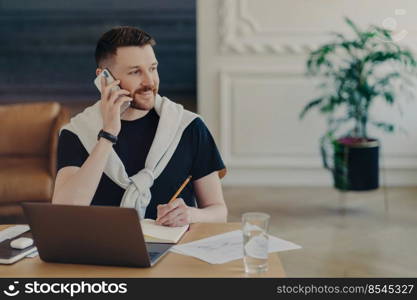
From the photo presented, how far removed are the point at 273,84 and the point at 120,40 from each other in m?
3.42

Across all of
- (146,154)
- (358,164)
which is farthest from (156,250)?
(358,164)

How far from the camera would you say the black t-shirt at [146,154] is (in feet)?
7.30

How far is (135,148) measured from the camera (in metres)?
2.27

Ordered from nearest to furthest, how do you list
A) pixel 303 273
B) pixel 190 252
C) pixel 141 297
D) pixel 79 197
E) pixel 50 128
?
pixel 141 297
pixel 190 252
pixel 79 197
pixel 303 273
pixel 50 128

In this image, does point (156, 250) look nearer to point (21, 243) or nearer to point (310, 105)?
point (21, 243)

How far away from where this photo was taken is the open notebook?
1.86 m

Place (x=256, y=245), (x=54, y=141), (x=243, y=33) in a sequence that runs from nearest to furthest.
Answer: (x=256, y=245), (x=54, y=141), (x=243, y=33)

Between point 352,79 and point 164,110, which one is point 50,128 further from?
point 164,110

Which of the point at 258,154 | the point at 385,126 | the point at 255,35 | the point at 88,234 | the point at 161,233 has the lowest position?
the point at 258,154

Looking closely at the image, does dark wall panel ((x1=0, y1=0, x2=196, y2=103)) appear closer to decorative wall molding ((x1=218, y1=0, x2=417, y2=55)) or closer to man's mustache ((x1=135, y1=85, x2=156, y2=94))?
decorative wall molding ((x1=218, y1=0, x2=417, y2=55))

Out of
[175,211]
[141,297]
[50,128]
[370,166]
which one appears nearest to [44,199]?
[50,128]

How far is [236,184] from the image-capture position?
18.5 ft

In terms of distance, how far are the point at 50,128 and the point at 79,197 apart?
2551 mm

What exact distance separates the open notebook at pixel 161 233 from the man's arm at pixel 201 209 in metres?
0.02
